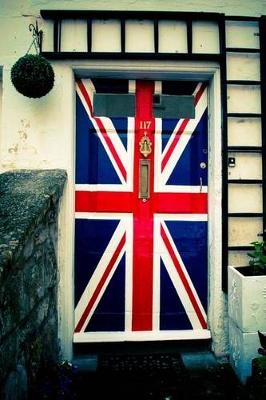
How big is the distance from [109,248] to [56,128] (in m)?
1.20

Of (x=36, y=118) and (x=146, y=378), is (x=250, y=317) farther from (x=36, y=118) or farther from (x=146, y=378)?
(x=36, y=118)

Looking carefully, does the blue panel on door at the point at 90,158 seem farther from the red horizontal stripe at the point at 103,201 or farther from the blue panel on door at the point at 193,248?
the blue panel on door at the point at 193,248

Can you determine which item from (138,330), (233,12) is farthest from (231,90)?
(138,330)

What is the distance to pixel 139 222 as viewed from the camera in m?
3.25

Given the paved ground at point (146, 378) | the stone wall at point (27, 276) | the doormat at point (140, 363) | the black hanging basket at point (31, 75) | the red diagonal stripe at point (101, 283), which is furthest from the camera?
the red diagonal stripe at point (101, 283)

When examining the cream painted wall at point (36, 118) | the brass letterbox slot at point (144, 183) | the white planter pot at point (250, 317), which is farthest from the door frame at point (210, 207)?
the brass letterbox slot at point (144, 183)

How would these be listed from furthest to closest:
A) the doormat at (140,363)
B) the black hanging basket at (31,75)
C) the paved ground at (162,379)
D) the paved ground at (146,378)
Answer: the doormat at (140,363), the black hanging basket at (31,75), the paved ground at (162,379), the paved ground at (146,378)

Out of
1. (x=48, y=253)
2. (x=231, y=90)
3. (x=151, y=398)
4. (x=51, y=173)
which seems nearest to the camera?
(x=151, y=398)

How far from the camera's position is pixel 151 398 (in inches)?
98.4

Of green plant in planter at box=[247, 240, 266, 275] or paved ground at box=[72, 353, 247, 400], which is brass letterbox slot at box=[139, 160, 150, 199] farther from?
Answer: paved ground at box=[72, 353, 247, 400]

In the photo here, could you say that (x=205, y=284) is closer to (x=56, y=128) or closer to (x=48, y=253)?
(x=48, y=253)

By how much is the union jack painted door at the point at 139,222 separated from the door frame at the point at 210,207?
4.3 inches

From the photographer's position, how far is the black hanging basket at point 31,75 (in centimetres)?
268

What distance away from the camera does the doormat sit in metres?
2.89
